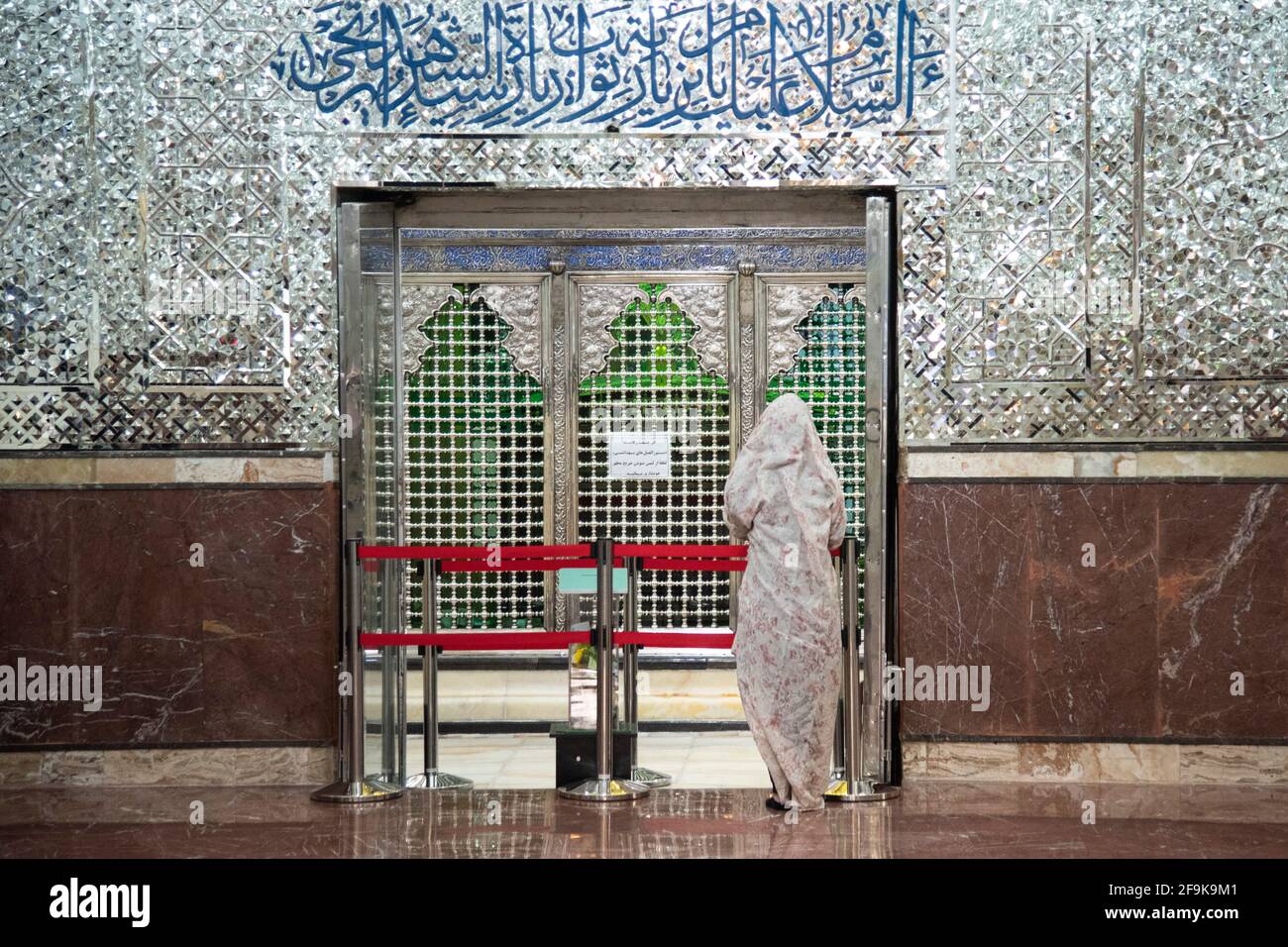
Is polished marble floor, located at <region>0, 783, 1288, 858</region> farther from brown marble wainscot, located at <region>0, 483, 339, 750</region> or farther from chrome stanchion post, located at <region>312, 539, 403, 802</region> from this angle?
brown marble wainscot, located at <region>0, 483, 339, 750</region>

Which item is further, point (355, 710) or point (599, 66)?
point (599, 66)

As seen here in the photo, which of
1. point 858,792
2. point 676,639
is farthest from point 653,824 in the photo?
point 858,792

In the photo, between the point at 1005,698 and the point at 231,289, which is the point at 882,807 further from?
the point at 231,289

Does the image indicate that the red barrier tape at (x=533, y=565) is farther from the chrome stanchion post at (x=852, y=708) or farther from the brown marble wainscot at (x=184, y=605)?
the chrome stanchion post at (x=852, y=708)

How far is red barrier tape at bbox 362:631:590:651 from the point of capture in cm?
434

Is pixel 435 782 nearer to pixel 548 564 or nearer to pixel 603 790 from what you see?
pixel 603 790

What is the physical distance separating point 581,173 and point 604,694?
69.3 inches

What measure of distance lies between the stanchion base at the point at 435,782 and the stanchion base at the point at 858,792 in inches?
48.1

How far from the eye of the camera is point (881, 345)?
15.2ft

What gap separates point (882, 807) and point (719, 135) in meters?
2.27

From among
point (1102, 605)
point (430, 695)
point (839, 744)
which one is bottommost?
point (839, 744)

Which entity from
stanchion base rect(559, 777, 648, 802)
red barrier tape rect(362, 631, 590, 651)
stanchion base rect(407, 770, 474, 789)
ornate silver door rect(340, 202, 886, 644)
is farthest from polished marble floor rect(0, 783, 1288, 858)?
ornate silver door rect(340, 202, 886, 644)

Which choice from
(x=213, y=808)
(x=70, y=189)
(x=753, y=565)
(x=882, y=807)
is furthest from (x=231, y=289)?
(x=882, y=807)

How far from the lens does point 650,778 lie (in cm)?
464
